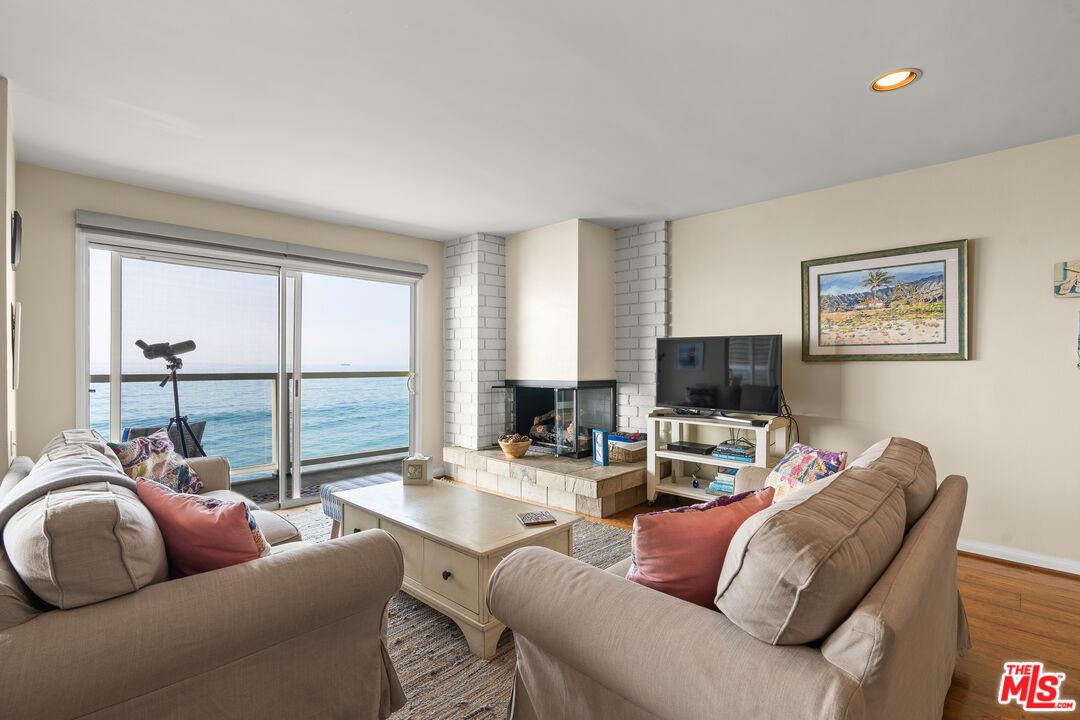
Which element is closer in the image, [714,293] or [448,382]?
[714,293]

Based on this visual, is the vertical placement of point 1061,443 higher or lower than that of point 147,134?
lower

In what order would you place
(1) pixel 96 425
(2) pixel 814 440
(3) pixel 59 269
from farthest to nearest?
(2) pixel 814 440
(1) pixel 96 425
(3) pixel 59 269

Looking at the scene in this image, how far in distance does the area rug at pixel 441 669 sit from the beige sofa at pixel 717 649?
374 millimetres

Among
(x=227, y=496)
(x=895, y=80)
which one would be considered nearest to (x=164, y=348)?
(x=227, y=496)

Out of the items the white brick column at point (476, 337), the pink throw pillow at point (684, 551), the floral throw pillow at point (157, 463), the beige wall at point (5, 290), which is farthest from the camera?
the white brick column at point (476, 337)

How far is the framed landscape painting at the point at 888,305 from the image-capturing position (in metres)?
3.17

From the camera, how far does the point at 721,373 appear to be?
3.85 meters

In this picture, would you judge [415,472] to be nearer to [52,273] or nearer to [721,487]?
[721,487]

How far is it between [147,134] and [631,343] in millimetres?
3585

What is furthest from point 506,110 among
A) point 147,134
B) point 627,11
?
point 147,134

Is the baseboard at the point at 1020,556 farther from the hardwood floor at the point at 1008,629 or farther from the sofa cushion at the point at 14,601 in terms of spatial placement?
the sofa cushion at the point at 14,601

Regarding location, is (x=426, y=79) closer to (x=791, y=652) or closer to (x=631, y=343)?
(x=791, y=652)

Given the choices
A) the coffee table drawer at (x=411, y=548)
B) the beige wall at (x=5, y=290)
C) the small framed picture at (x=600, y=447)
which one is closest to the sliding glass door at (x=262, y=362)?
the beige wall at (x=5, y=290)

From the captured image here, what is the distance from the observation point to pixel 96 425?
3455mm
